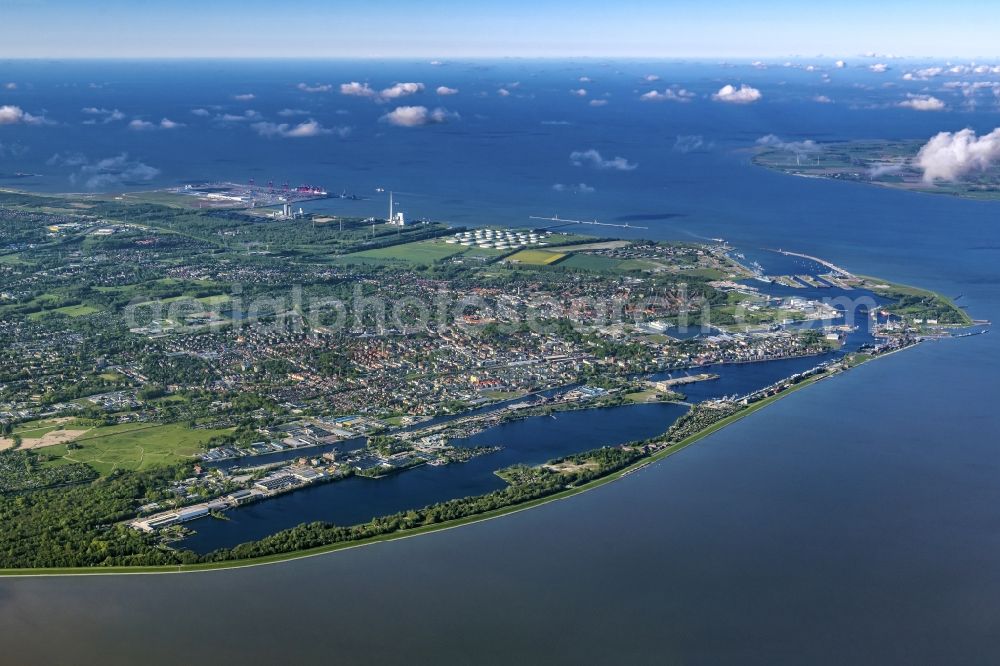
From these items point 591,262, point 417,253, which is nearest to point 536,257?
point 591,262

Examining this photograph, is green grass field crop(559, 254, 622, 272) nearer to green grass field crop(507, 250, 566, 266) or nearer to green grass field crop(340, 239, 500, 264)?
green grass field crop(507, 250, 566, 266)

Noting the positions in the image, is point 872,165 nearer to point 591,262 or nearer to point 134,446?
point 591,262

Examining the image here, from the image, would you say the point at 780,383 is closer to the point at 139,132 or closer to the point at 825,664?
the point at 825,664

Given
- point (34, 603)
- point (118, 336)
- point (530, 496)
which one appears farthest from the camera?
point (118, 336)

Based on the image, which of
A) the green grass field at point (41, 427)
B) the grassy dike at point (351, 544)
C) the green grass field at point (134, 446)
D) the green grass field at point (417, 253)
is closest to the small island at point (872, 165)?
the green grass field at point (417, 253)

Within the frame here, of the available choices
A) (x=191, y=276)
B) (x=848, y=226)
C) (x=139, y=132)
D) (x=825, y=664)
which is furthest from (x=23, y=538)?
(x=139, y=132)

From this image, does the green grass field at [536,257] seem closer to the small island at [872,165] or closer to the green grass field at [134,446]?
the green grass field at [134,446]
